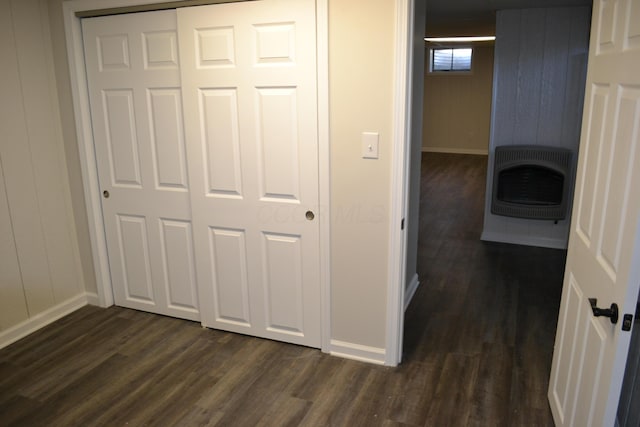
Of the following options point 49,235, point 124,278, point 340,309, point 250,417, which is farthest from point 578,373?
point 49,235

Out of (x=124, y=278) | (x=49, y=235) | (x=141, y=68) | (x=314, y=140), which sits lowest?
(x=124, y=278)

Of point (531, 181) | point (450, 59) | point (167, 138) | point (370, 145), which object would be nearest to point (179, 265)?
point (167, 138)

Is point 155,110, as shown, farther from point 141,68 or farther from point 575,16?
point 575,16

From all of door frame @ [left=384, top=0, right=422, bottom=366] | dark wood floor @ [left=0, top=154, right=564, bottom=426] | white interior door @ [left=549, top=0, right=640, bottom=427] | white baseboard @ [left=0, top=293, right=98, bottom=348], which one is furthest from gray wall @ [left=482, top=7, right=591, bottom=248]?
white baseboard @ [left=0, top=293, right=98, bottom=348]

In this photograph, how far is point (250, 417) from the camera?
7.58 feet

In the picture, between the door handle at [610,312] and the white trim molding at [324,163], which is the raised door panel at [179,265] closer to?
the white trim molding at [324,163]

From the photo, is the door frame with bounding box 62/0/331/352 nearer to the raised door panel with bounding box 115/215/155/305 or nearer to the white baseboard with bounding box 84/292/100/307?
the white baseboard with bounding box 84/292/100/307

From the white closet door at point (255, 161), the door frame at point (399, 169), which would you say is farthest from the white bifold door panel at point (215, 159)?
the door frame at point (399, 169)

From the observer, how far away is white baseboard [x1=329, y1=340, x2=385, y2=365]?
2.74 metres

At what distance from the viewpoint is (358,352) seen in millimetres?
2781

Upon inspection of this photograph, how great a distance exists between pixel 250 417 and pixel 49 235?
1.92m

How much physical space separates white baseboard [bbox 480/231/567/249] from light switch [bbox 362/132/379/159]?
112 inches

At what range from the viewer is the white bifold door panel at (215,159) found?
102 inches

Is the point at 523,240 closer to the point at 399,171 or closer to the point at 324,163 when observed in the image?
the point at 399,171
